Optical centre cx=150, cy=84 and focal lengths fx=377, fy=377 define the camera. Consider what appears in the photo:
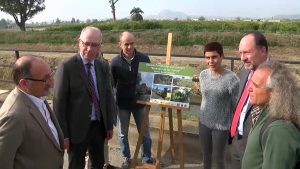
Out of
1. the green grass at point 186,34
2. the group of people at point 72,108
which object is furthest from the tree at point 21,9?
the group of people at point 72,108

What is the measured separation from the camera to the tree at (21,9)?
49.7m

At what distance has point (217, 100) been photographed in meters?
4.06

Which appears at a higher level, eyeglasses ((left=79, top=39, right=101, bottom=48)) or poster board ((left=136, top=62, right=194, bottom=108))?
eyeglasses ((left=79, top=39, right=101, bottom=48))

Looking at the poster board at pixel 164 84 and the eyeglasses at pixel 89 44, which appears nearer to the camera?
the eyeglasses at pixel 89 44

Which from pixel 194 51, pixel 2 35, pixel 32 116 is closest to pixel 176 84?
pixel 32 116

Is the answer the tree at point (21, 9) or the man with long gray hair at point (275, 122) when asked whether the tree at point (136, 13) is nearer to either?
the tree at point (21, 9)

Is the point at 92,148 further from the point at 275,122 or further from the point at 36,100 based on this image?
the point at 275,122

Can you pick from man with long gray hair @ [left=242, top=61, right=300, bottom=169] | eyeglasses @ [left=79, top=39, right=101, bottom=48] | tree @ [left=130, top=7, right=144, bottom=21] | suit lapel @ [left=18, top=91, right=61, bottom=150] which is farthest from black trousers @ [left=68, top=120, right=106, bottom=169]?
tree @ [left=130, top=7, right=144, bottom=21]

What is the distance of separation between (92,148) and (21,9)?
50.2m

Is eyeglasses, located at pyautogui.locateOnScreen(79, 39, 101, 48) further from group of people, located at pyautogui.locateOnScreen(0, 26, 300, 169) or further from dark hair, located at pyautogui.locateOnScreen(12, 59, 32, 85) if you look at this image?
dark hair, located at pyautogui.locateOnScreen(12, 59, 32, 85)

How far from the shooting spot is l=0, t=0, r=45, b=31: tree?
163 ft

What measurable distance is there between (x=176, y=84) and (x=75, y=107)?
1420 mm

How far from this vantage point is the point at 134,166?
502cm

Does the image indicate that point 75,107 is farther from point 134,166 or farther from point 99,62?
point 134,166
